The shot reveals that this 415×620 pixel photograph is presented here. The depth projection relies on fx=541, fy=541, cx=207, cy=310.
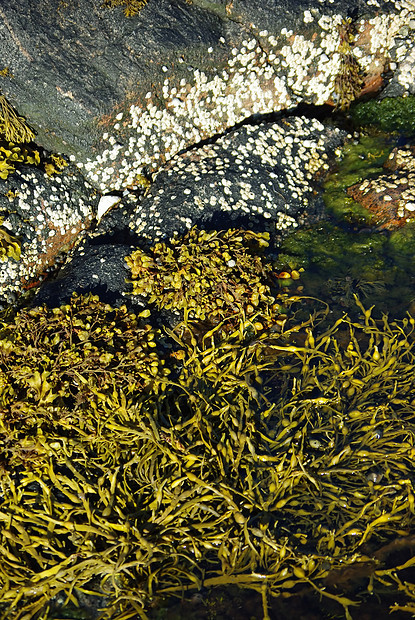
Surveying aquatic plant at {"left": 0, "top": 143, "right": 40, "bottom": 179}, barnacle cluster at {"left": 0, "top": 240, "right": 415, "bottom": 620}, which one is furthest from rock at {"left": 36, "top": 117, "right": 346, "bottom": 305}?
aquatic plant at {"left": 0, "top": 143, "right": 40, "bottom": 179}

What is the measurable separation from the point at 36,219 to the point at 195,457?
238cm

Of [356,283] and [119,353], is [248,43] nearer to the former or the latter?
[356,283]

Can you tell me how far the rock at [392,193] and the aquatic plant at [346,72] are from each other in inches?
39.8

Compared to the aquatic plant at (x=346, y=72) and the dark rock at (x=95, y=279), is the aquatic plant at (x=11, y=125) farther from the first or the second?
the aquatic plant at (x=346, y=72)

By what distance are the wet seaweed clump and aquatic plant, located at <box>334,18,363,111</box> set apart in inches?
99.2

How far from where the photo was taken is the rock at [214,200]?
418 centimetres

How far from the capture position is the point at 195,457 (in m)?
3.20

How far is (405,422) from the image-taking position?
3479 mm

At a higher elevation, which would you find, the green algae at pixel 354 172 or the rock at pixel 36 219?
the green algae at pixel 354 172

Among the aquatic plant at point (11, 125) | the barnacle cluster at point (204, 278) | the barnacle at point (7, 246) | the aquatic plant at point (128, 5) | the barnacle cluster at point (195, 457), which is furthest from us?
the aquatic plant at point (128, 5)

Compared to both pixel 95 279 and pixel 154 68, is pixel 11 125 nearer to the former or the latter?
pixel 154 68

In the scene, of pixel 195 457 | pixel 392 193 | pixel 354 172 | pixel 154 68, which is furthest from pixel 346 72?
pixel 195 457

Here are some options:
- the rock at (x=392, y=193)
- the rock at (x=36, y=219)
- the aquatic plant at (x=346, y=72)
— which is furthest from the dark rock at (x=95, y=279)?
the aquatic plant at (x=346, y=72)

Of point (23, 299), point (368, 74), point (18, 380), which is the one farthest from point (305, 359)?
point (368, 74)
